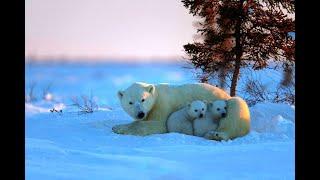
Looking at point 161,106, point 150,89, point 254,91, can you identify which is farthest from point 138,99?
point 254,91

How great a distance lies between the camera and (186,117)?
5.83 m

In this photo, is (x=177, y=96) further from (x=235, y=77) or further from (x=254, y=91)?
(x=254, y=91)

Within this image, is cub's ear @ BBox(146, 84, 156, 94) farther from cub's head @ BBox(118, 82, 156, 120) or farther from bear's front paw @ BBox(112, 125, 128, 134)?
bear's front paw @ BBox(112, 125, 128, 134)

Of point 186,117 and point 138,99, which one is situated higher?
point 138,99

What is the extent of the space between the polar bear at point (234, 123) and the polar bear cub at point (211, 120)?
0.20 ft

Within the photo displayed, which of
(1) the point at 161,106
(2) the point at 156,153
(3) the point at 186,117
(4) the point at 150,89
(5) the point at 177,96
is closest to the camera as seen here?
(2) the point at 156,153

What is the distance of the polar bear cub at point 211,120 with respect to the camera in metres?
5.63

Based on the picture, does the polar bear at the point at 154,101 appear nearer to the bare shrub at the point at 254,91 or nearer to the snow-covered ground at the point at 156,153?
the snow-covered ground at the point at 156,153

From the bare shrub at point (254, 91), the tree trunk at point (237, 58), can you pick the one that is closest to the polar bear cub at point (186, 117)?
the tree trunk at point (237, 58)

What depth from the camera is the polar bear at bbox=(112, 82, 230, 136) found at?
19.1 feet

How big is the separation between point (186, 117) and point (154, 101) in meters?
0.47

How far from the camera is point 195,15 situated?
29.5 feet

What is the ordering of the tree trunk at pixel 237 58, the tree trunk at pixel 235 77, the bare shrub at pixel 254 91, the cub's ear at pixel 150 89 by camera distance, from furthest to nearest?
the bare shrub at pixel 254 91 < the tree trunk at pixel 235 77 < the tree trunk at pixel 237 58 < the cub's ear at pixel 150 89
